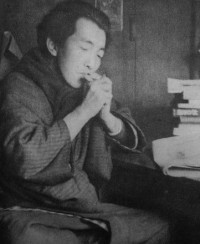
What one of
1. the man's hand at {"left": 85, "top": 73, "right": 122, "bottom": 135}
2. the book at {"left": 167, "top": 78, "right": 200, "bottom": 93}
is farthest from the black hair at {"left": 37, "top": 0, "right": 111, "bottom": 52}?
the book at {"left": 167, "top": 78, "right": 200, "bottom": 93}

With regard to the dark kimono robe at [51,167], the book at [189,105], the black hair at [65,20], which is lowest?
the dark kimono robe at [51,167]

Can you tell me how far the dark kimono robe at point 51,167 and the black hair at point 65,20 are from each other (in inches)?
2.7

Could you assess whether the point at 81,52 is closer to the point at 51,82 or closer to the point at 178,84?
the point at 51,82

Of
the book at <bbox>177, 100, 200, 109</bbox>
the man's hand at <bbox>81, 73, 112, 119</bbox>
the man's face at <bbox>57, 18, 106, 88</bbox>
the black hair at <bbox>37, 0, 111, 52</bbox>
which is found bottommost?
the book at <bbox>177, 100, 200, 109</bbox>

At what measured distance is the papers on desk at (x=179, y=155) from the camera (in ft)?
2.73

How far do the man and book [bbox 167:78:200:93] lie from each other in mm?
171

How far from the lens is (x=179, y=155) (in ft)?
2.98

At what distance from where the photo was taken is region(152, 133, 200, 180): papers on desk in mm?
831

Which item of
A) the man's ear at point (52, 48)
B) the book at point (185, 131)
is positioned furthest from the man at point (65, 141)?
the book at point (185, 131)

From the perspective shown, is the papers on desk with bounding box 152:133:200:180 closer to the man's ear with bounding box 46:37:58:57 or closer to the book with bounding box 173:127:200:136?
the book with bounding box 173:127:200:136

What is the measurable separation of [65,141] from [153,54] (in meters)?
0.53

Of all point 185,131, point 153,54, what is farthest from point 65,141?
point 153,54

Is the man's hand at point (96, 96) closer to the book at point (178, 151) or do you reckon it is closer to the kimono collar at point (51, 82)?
the kimono collar at point (51, 82)

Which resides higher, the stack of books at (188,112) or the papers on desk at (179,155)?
the stack of books at (188,112)
